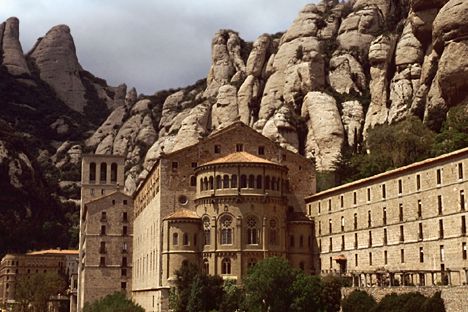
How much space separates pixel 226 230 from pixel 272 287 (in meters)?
15.6

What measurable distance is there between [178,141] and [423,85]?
5684 cm

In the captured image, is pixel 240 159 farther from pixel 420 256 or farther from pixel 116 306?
pixel 420 256

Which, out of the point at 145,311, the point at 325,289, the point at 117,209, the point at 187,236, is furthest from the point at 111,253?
the point at 325,289

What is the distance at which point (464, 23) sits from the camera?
307 feet

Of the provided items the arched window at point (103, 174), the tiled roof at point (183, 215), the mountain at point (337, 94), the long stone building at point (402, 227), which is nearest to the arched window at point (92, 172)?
the arched window at point (103, 174)

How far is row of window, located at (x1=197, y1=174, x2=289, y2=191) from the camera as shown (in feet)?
276

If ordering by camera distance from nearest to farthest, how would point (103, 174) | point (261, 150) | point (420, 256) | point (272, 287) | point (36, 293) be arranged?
1. point (420, 256)
2. point (272, 287)
3. point (261, 150)
4. point (36, 293)
5. point (103, 174)

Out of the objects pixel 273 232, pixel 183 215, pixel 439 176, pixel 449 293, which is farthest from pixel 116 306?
pixel 449 293

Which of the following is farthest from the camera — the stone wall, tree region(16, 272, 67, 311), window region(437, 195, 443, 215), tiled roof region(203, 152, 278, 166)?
tree region(16, 272, 67, 311)

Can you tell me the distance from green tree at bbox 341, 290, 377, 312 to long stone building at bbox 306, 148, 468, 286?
3.55 metres

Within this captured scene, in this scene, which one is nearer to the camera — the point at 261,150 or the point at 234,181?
the point at 234,181

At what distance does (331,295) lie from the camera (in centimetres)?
7000

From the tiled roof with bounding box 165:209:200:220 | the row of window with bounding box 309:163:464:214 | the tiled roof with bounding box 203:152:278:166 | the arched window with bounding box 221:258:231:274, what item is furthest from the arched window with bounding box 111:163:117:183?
the row of window with bounding box 309:163:464:214

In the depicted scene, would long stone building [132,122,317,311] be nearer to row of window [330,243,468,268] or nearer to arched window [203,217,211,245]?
arched window [203,217,211,245]
